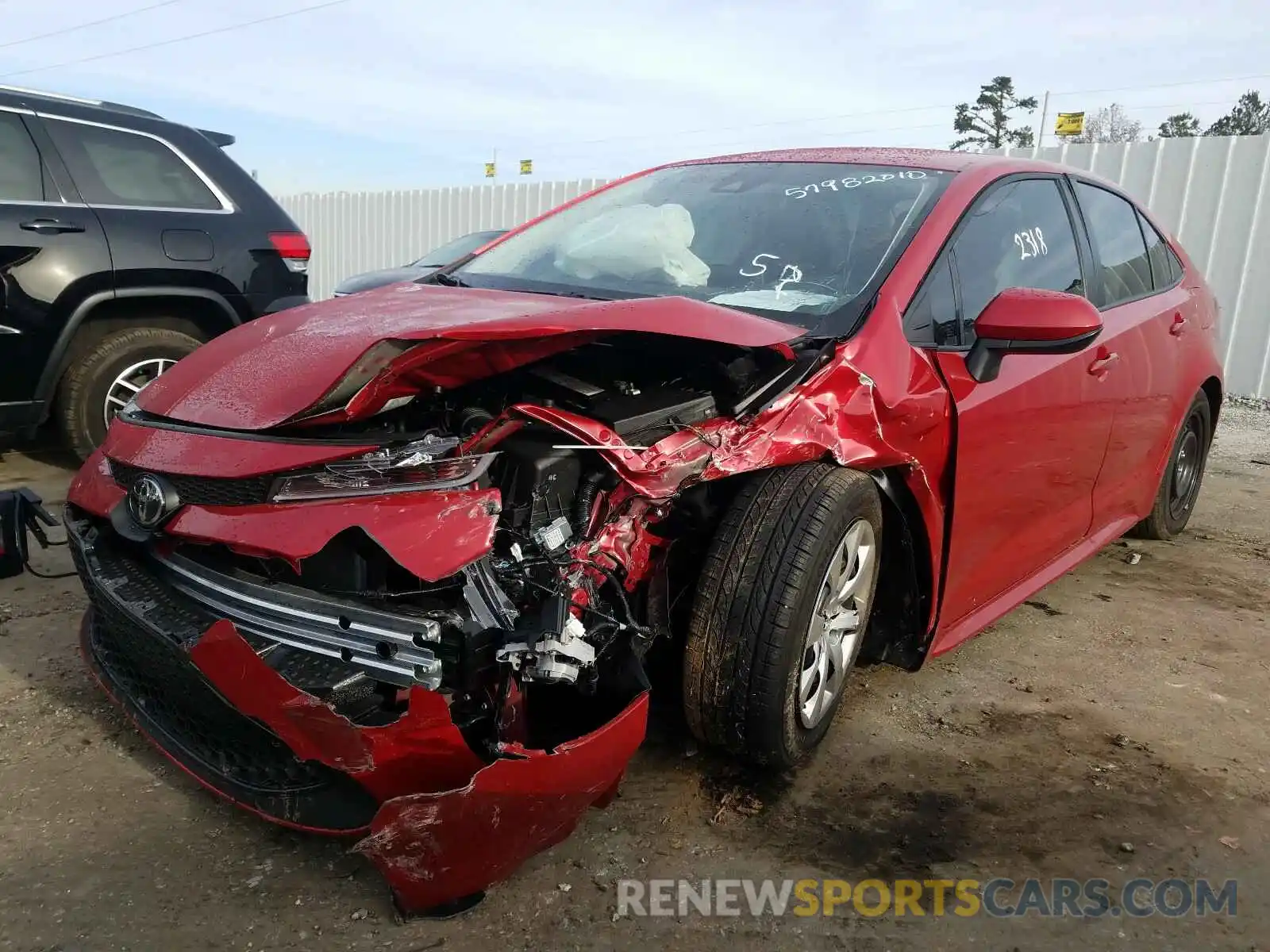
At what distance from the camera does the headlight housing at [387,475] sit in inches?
70.6

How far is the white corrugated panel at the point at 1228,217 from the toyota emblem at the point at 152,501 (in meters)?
8.97

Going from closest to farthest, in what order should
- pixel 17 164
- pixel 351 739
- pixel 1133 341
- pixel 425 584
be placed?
pixel 351 739 < pixel 425 584 < pixel 1133 341 < pixel 17 164

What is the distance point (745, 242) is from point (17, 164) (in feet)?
11.7

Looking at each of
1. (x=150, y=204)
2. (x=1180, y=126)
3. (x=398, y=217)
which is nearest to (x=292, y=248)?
(x=150, y=204)

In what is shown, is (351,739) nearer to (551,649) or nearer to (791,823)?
(551,649)

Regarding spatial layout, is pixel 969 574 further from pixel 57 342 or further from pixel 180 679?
pixel 57 342

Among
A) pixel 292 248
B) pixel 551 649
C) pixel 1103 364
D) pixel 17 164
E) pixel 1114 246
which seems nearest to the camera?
pixel 551 649

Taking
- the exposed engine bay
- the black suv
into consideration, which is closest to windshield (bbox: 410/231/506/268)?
the black suv

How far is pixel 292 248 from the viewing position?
506cm

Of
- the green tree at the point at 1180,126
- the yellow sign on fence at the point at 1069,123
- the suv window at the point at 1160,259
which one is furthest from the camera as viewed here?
the green tree at the point at 1180,126

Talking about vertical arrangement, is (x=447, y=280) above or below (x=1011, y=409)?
above

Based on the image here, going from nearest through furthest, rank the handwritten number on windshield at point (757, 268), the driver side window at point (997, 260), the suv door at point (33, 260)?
the driver side window at point (997, 260) < the handwritten number on windshield at point (757, 268) < the suv door at point (33, 260)

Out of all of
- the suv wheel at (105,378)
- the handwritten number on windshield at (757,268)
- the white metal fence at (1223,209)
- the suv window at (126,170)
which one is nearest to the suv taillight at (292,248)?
the suv window at (126,170)

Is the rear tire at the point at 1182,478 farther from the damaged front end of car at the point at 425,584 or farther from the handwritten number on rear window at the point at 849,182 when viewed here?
the damaged front end of car at the point at 425,584
